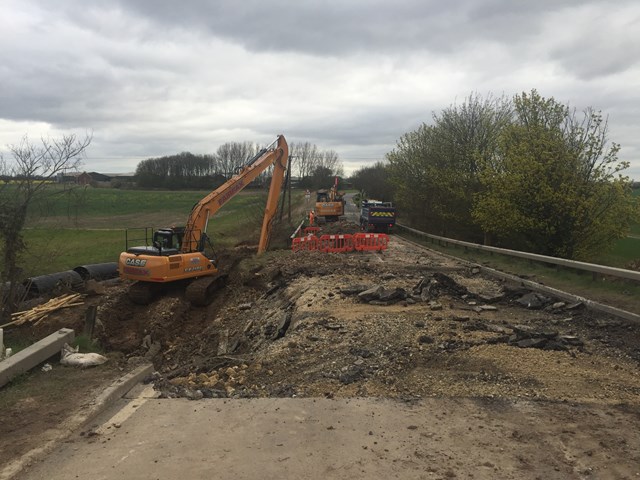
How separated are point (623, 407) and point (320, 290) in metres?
7.21

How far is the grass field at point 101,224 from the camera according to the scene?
12597mm

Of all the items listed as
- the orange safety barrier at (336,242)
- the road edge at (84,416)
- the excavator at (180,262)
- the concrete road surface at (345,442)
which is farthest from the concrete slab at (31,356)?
the orange safety barrier at (336,242)

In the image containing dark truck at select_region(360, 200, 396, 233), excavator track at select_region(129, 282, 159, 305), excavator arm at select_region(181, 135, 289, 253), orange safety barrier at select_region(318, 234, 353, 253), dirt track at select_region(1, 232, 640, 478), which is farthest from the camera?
dark truck at select_region(360, 200, 396, 233)

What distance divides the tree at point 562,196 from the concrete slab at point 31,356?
53.4 ft

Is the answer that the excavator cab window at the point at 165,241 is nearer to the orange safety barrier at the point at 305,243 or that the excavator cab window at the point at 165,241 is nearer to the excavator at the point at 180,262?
the excavator at the point at 180,262

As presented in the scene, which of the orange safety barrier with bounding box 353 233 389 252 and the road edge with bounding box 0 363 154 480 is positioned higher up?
Result: the orange safety barrier with bounding box 353 233 389 252

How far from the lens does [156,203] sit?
70.4 m

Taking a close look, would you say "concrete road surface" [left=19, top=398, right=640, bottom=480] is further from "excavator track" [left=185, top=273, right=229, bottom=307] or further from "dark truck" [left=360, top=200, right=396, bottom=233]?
"dark truck" [left=360, top=200, right=396, bottom=233]

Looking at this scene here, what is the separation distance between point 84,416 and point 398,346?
4.14m

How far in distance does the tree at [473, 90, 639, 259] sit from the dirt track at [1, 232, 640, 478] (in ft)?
22.3

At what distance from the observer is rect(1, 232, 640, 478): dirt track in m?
5.48

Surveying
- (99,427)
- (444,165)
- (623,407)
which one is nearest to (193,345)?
(99,427)

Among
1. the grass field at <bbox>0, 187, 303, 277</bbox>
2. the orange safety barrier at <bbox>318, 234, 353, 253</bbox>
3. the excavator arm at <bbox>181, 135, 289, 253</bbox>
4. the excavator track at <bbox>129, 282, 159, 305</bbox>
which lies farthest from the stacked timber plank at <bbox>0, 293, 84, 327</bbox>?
the orange safety barrier at <bbox>318, 234, 353, 253</bbox>

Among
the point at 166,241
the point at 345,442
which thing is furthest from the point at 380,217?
the point at 345,442
